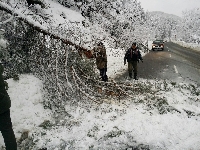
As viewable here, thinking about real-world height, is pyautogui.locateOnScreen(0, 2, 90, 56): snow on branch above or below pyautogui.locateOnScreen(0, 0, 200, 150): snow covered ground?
above

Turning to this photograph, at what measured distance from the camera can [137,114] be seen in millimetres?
6160

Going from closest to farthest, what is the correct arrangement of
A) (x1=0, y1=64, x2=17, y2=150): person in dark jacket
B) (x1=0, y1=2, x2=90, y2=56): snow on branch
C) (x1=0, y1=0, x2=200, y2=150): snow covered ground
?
(x1=0, y1=64, x2=17, y2=150): person in dark jacket, (x1=0, y1=2, x2=90, y2=56): snow on branch, (x1=0, y1=0, x2=200, y2=150): snow covered ground

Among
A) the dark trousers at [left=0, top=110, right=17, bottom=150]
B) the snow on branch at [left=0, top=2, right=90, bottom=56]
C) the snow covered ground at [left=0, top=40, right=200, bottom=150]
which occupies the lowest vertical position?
the snow covered ground at [left=0, top=40, right=200, bottom=150]

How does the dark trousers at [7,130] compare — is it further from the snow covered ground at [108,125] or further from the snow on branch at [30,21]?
the snow on branch at [30,21]

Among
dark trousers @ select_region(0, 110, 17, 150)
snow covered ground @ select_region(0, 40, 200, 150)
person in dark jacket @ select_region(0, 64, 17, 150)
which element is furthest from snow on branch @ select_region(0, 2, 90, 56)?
snow covered ground @ select_region(0, 40, 200, 150)

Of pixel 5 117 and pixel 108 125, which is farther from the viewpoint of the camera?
pixel 108 125

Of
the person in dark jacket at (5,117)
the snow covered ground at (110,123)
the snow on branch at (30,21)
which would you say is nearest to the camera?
the person in dark jacket at (5,117)

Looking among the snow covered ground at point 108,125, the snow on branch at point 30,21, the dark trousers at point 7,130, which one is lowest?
the snow covered ground at point 108,125

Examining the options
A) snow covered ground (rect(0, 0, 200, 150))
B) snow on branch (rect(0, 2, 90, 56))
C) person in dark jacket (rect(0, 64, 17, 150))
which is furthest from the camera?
snow covered ground (rect(0, 0, 200, 150))

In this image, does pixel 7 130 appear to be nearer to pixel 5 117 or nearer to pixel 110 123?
pixel 5 117

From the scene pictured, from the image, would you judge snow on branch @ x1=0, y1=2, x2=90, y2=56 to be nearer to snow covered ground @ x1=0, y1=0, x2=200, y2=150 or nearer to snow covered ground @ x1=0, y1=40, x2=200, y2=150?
snow covered ground @ x1=0, y1=0, x2=200, y2=150

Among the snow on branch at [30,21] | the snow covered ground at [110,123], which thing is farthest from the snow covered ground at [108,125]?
the snow on branch at [30,21]

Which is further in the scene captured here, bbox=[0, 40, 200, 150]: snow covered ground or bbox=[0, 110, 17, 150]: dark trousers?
bbox=[0, 40, 200, 150]: snow covered ground

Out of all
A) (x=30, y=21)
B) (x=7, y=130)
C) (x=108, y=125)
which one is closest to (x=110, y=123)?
(x=108, y=125)
